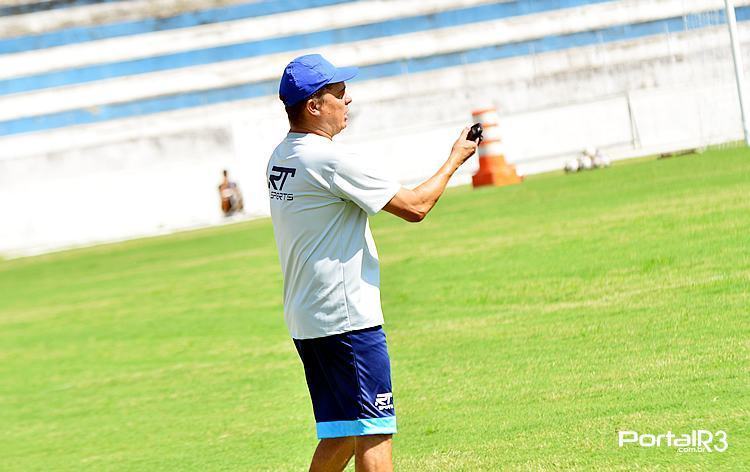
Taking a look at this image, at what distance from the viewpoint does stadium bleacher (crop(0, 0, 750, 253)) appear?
4038 cm

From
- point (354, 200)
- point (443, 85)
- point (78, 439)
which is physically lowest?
point (78, 439)

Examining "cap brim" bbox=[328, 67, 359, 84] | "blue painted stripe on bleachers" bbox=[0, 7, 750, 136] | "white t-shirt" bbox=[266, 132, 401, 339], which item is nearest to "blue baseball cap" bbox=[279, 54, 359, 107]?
"cap brim" bbox=[328, 67, 359, 84]

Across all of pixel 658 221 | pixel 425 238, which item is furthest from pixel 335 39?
pixel 658 221

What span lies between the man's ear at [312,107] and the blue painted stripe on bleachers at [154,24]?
4044cm

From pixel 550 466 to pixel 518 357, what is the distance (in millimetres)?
2753

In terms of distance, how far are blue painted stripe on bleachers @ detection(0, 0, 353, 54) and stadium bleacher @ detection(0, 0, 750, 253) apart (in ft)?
0.16

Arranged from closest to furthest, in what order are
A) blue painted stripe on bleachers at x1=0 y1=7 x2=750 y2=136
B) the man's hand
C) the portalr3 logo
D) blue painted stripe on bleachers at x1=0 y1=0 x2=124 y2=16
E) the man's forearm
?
the man's forearm → the man's hand → the portalr3 logo → blue painted stripe on bleachers at x1=0 y1=7 x2=750 y2=136 → blue painted stripe on bleachers at x1=0 y1=0 x2=124 y2=16

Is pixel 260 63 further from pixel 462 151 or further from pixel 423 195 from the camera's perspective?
pixel 423 195

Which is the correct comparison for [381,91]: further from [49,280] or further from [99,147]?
[49,280]

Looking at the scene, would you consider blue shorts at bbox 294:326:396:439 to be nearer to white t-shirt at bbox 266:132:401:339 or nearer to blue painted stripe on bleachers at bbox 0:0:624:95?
white t-shirt at bbox 266:132:401:339

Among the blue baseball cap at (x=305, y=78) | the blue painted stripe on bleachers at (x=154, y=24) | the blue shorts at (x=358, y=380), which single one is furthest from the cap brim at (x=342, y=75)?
the blue painted stripe on bleachers at (x=154, y=24)

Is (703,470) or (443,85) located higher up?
(443,85)

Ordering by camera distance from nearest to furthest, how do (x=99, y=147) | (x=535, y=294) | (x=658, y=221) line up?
(x=535, y=294), (x=658, y=221), (x=99, y=147)

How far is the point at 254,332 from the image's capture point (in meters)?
12.0
